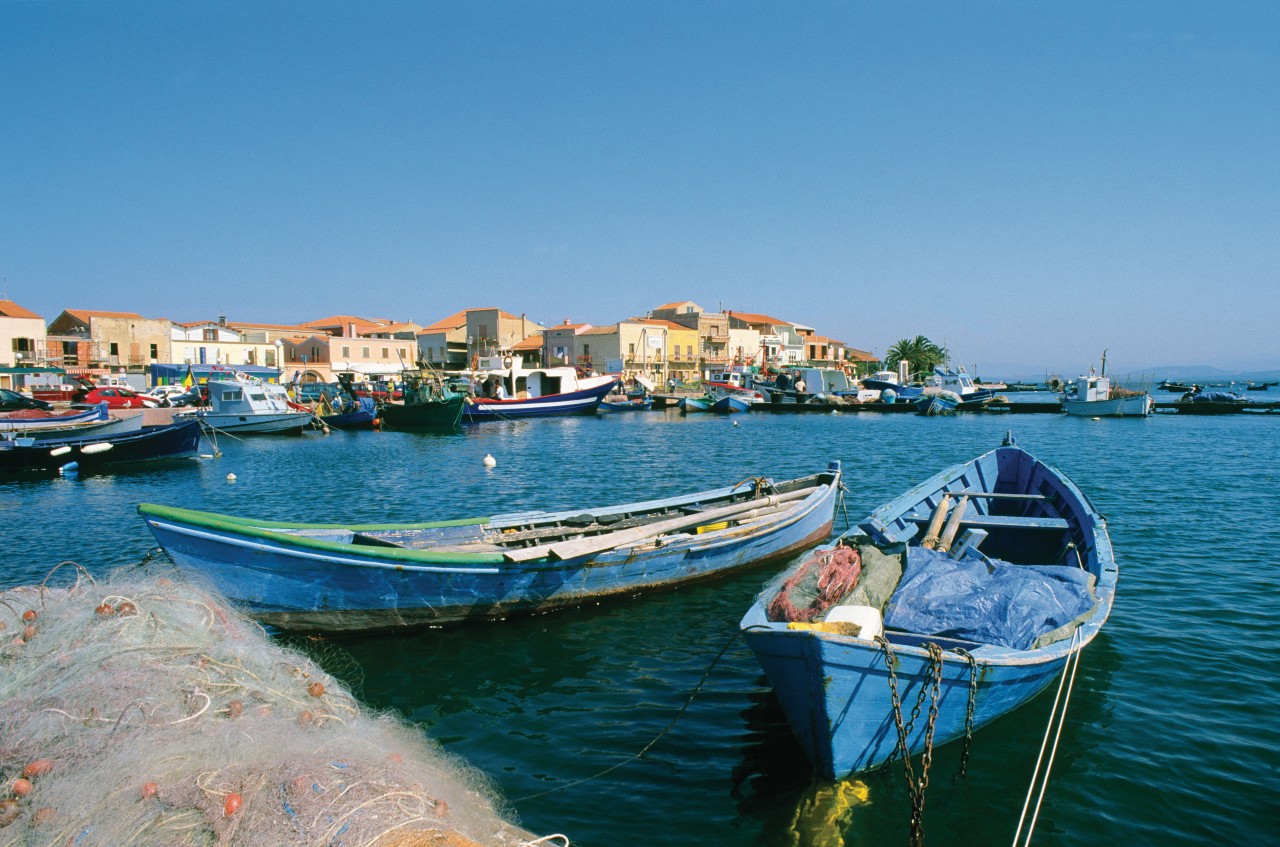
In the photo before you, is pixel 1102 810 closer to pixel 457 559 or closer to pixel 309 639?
pixel 457 559

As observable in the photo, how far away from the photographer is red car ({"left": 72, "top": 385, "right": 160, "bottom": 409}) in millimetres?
42969

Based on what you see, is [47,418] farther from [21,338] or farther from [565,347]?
[565,347]

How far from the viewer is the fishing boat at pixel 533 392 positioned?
5347 centimetres

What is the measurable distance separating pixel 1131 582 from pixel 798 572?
7.94m

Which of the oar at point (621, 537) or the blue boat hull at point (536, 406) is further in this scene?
the blue boat hull at point (536, 406)

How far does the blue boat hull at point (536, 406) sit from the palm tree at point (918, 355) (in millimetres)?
58688

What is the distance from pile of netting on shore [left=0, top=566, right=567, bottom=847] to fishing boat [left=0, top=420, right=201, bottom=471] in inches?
925

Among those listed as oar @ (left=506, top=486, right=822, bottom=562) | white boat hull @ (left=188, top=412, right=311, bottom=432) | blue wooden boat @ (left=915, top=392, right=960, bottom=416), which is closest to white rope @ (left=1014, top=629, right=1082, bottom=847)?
oar @ (left=506, top=486, right=822, bottom=562)

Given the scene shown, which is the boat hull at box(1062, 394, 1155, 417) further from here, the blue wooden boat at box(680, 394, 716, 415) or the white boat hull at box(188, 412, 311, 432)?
the white boat hull at box(188, 412, 311, 432)

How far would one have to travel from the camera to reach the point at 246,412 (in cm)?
3906

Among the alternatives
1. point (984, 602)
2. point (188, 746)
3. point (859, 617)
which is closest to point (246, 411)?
point (188, 746)

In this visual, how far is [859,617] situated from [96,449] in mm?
27988

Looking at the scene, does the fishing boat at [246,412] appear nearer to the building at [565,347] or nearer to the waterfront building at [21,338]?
the waterfront building at [21,338]

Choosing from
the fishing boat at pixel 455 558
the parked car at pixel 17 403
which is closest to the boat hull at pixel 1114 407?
the fishing boat at pixel 455 558
